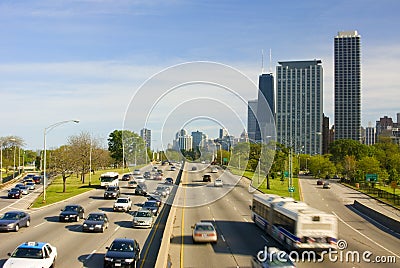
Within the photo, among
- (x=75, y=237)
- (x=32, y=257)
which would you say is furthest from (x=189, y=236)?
(x=32, y=257)

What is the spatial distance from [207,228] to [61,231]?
490 inches

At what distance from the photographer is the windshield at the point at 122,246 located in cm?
2506

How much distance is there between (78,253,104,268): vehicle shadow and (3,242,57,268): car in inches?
79.7

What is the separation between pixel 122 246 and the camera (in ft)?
83.1

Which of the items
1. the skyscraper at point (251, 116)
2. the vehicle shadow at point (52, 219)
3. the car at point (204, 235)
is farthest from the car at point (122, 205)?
the car at point (204, 235)

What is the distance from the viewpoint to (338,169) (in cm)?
14375

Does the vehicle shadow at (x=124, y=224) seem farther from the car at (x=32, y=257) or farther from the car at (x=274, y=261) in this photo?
the car at (x=274, y=261)

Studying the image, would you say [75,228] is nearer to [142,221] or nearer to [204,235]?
[142,221]

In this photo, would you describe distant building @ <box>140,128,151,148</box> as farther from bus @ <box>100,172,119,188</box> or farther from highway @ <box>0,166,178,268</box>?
bus @ <box>100,172,119,188</box>

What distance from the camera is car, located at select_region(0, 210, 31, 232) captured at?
3631cm

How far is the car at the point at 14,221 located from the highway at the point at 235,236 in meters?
12.0

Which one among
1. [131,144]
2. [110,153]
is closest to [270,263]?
[131,144]

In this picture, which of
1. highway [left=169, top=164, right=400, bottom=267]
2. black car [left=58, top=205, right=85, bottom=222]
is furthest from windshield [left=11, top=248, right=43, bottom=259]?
black car [left=58, top=205, right=85, bottom=222]

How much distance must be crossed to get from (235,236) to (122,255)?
518 inches
